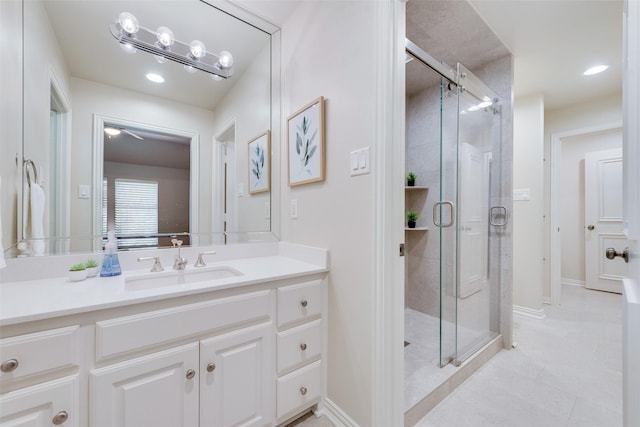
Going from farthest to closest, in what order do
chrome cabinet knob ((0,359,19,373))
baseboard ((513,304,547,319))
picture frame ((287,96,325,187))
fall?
baseboard ((513,304,547,319)) < picture frame ((287,96,325,187)) < chrome cabinet knob ((0,359,19,373))

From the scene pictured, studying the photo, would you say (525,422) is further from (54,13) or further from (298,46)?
(54,13)

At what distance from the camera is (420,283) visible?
2732 mm

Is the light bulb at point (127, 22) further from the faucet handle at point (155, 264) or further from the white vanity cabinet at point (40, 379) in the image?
the white vanity cabinet at point (40, 379)

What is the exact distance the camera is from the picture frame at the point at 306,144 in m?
1.45

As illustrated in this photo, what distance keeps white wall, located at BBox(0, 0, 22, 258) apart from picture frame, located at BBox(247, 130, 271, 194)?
43.1 inches

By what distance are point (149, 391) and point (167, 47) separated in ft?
5.62

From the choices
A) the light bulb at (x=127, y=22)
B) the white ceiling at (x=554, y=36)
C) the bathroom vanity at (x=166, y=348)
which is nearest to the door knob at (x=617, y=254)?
the bathroom vanity at (x=166, y=348)

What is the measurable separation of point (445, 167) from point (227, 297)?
1.73m

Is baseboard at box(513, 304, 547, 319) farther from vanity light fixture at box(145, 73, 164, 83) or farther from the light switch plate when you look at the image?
vanity light fixture at box(145, 73, 164, 83)

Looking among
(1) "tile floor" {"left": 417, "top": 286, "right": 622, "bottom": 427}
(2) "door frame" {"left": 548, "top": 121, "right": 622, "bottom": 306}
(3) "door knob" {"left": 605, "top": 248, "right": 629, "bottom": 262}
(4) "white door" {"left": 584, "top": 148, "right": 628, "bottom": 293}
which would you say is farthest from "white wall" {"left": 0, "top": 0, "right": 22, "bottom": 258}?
(4) "white door" {"left": 584, "top": 148, "right": 628, "bottom": 293}

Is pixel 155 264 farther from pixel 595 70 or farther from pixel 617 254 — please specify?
pixel 595 70

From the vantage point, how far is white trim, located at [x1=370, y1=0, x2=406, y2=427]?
1.14 meters

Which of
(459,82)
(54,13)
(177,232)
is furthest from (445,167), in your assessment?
(54,13)

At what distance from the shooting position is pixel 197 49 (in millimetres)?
1596
